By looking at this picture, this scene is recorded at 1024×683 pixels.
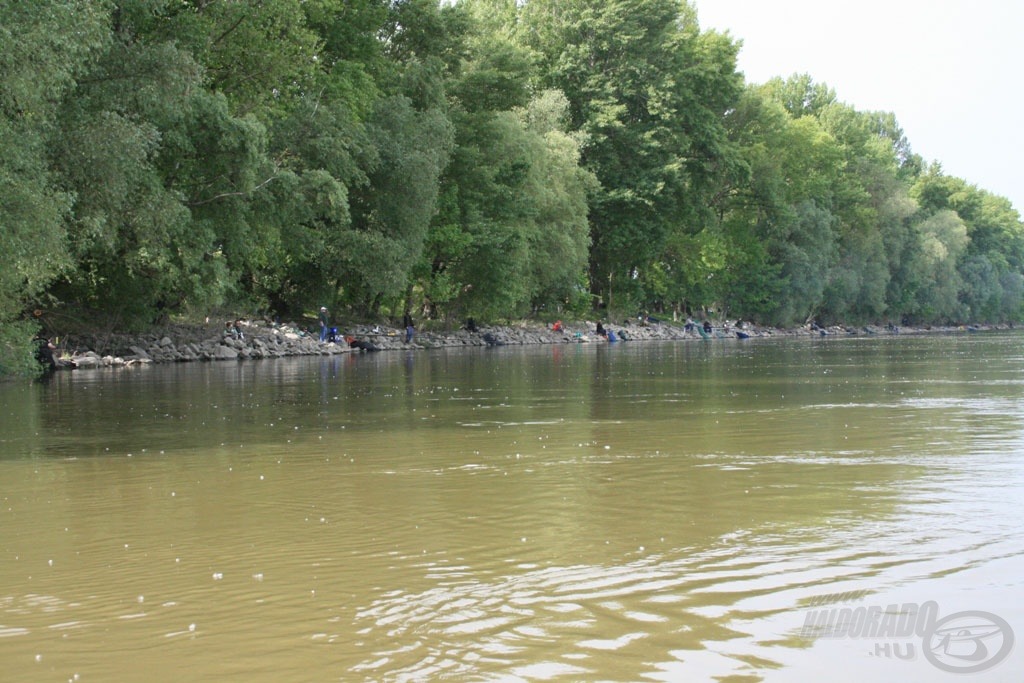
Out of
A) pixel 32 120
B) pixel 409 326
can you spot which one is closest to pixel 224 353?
pixel 409 326

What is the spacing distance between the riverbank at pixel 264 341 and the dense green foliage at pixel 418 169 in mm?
1004

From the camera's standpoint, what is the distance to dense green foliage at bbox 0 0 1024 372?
88.0ft

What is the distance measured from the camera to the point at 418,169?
49.2m

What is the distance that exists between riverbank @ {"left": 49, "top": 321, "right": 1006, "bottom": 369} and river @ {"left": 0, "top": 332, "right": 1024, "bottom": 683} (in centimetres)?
2300

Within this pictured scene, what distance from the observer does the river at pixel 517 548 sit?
20.1ft

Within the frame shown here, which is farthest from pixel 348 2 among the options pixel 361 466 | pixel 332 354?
pixel 361 466

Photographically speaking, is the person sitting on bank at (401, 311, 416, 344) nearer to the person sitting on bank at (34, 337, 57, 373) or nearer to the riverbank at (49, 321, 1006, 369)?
the riverbank at (49, 321, 1006, 369)

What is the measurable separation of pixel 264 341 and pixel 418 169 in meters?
9.37

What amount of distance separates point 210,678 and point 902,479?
7.61 meters

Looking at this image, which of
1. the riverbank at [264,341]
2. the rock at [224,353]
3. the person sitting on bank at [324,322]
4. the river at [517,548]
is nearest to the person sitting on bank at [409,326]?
the riverbank at [264,341]

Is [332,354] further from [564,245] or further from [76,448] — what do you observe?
[76,448]

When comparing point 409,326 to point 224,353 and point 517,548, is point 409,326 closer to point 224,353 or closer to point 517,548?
point 224,353

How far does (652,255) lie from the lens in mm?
77000

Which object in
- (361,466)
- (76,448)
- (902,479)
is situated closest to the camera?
(902,479)
